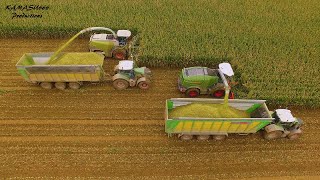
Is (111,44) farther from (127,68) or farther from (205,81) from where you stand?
(205,81)

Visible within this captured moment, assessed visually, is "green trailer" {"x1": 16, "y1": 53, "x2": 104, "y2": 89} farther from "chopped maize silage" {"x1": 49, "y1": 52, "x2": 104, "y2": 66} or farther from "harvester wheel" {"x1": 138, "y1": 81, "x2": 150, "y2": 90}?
"harvester wheel" {"x1": 138, "y1": 81, "x2": 150, "y2": 90}

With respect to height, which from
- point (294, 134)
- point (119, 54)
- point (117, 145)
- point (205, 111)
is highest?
point (119, 54)

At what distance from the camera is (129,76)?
14.8 metres

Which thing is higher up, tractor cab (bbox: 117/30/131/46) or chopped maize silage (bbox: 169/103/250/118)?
tractor cab (bbox: 117/30/131/46)

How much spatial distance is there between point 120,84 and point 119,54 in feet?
9.03

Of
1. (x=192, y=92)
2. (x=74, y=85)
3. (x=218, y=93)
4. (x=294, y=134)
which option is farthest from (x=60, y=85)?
(x=294, y=134)

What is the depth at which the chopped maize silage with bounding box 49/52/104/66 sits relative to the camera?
14758 mm

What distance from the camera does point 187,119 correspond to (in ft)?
37.6

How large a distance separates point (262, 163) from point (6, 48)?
16.8 m

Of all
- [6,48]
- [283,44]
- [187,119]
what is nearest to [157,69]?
[187,119]

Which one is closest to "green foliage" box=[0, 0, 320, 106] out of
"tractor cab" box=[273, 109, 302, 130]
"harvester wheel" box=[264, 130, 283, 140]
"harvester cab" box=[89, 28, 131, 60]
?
"harvester cab" box=[89, 28, 131, 60]

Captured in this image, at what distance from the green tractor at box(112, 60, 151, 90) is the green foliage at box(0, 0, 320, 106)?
1699mm

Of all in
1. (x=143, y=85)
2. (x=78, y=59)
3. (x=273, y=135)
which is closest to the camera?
(x=273, y=135)

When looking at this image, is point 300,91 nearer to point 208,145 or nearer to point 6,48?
point 208,145
